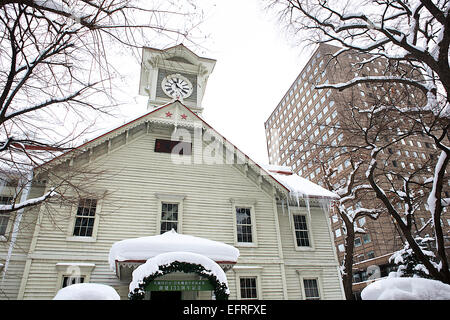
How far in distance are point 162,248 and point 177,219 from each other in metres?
3.14

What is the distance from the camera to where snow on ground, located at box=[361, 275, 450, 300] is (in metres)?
2.68

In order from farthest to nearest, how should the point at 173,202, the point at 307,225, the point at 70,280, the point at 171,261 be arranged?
the point at 307,225 < the point at 173,202 < the point at 70,280 < the point at 171,261

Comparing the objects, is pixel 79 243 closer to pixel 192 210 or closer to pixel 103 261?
pixel 103 261

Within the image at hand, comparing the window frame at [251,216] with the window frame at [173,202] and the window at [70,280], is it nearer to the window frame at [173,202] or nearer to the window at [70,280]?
the window frame at [173,202]

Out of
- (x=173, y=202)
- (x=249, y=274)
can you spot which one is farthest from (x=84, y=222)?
(x=249, y=274)

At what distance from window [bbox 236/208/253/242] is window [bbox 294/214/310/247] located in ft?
7.73

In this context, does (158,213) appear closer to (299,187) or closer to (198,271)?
(198,271)

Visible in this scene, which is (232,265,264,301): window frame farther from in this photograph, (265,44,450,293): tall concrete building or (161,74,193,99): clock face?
(161,74,193,99): clock face

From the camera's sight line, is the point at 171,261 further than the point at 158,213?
No

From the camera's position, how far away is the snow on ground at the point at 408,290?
2.68 meters

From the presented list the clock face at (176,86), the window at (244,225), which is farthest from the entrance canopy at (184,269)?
the clock face at (176,86)

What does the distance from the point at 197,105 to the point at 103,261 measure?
1041 centimetres

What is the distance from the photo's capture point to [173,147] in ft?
42.8
